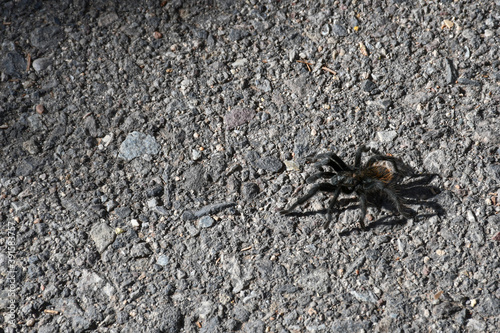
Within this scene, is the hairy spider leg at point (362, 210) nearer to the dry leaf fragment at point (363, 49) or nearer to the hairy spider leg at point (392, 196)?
the hairy spider leg at point (392, 196)

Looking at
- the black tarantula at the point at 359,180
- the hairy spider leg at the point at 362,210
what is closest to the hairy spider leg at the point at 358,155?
the black tarantula at the point at 359,180

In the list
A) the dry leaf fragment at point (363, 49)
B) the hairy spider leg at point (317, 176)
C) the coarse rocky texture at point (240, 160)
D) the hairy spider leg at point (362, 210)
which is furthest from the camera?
the dry leaf fragment at point (363, 49)

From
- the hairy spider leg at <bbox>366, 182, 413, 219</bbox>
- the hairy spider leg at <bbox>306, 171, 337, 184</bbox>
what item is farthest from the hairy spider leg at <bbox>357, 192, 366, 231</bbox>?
the hairy spider leg at <bbox>306, 171, 337, 184</bbox>

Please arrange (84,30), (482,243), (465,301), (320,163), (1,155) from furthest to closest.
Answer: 1. (84,30)
2. (1,155)
3. (320,163)
4. (482,243)
5. (465,301)

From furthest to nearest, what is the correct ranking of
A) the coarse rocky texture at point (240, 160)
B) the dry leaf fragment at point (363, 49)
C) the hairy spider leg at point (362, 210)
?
the dry leaf fragment at point (363, 49)
the hairy spider leg at point (362, 210)
the coarse rocky texture at point (240, 160)

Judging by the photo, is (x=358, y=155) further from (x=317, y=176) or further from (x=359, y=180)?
(x=317, y=176)

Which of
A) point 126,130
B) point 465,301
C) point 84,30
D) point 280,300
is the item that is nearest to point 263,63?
point 126,130

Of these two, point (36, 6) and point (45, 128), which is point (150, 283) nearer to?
point (45, 128)
